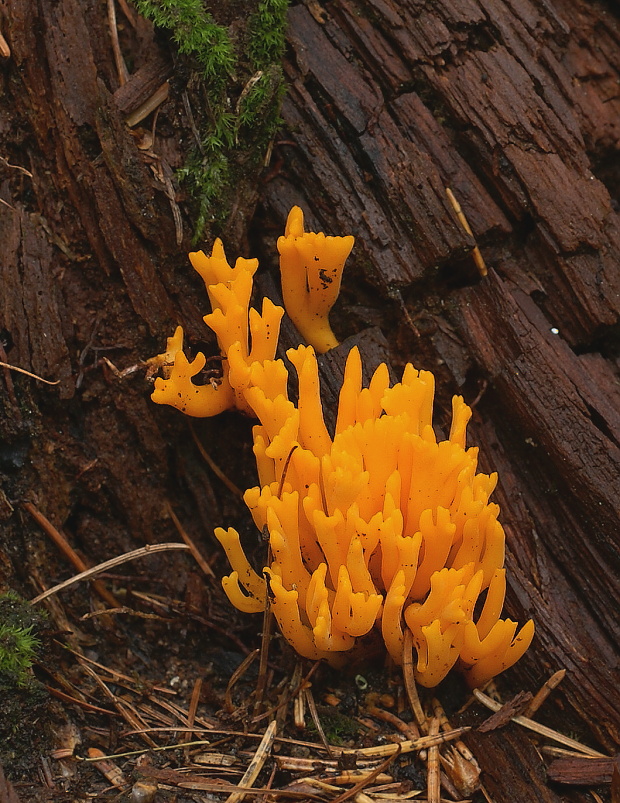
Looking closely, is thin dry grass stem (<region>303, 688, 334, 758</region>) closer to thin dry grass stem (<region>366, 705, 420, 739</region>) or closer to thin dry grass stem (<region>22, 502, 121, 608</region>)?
thin dry grass stem (<region>366, 705, 420, 739</region>)

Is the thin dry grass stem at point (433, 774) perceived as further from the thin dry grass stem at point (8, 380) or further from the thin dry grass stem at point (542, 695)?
the thin dry grass stem at point (8, 380)

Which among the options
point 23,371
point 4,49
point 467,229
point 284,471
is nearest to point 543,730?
point 284,471

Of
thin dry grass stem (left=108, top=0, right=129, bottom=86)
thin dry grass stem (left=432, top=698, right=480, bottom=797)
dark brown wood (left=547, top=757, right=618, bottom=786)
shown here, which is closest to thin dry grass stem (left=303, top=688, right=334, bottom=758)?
thin dry grass stem (left=432, top=698, right=480, bottom=797)

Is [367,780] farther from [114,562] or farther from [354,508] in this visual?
[114,562]

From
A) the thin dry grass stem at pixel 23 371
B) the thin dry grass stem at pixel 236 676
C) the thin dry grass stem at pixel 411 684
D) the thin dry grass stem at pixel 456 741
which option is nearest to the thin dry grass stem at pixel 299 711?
the thin dry grass stem at pixel 236 676

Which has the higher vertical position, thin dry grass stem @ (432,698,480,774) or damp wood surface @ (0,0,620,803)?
damp wood surface @ (0,0,620,803)

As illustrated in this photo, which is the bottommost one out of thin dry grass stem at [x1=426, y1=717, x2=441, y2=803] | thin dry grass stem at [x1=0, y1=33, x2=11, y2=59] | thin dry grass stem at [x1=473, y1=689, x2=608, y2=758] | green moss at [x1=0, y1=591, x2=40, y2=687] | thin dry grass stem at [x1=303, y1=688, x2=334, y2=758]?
thin dry grass stem at [x1=303, y1=688, x2=334, y2=758]

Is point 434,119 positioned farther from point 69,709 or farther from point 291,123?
point 69,709
